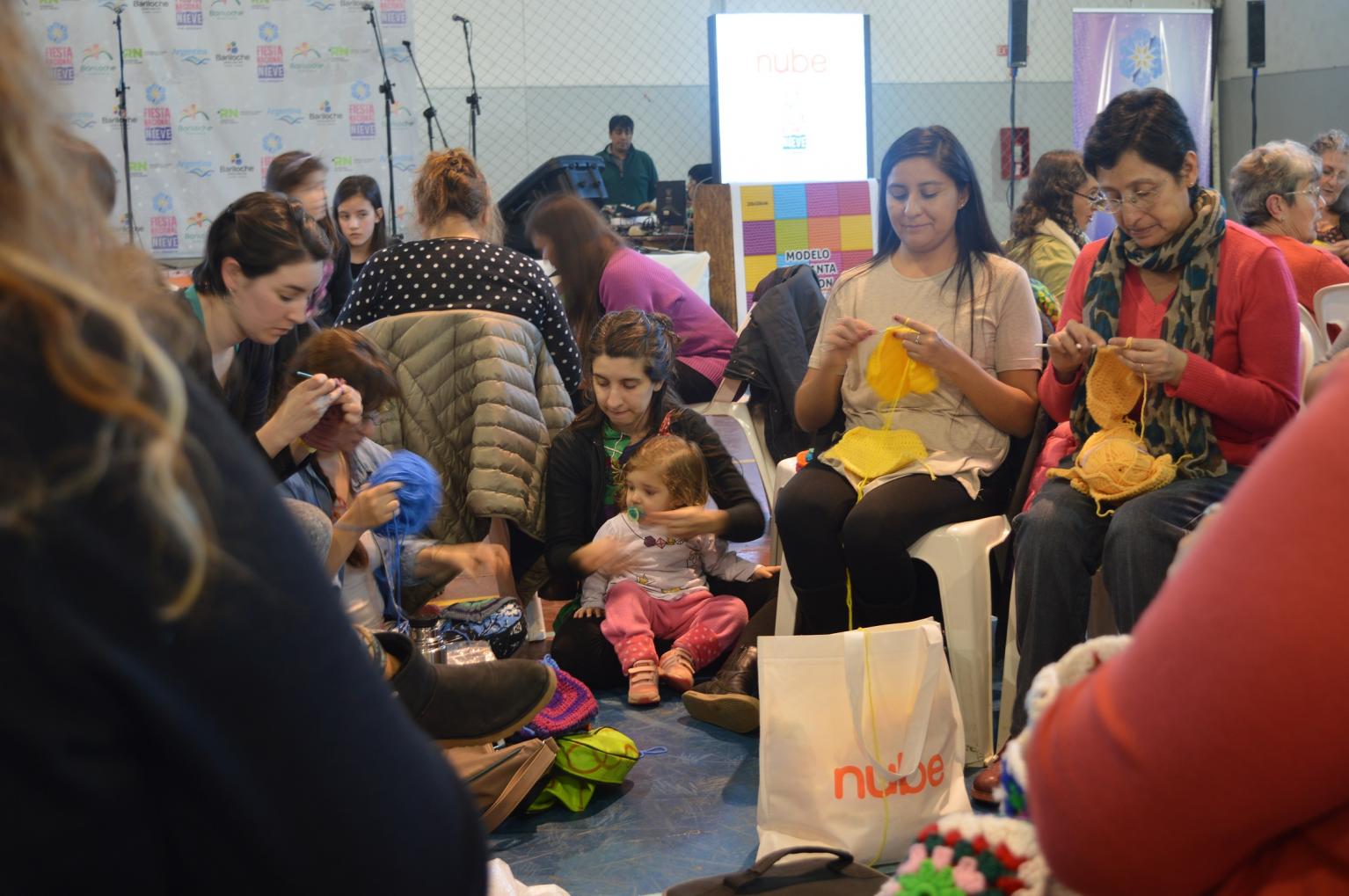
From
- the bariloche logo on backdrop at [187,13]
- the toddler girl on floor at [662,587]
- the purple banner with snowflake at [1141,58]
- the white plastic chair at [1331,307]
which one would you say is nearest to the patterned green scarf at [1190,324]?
the white plastic chair at [1331,307]

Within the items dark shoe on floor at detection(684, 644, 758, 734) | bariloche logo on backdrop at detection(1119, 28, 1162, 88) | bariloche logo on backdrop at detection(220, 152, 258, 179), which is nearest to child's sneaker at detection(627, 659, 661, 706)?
dark shoe on floor at detection(684, 644, 758, 734)

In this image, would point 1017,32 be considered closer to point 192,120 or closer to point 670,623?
point 192,120

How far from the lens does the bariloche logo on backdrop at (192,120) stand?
8383 mm

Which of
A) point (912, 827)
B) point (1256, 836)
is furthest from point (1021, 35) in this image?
point (1256, 836)

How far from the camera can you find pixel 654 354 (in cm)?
324

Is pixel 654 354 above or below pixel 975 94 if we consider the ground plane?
below

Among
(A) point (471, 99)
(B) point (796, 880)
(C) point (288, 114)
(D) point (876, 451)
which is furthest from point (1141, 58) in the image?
(B) point (796, 880)

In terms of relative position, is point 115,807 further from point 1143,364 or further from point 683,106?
point 683,106

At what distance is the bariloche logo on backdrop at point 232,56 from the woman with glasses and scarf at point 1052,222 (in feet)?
19.5

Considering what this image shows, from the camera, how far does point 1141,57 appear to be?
9.17 meters

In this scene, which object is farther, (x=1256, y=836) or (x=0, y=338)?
(x=1256, y=836)

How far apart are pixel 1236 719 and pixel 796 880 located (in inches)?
47.4

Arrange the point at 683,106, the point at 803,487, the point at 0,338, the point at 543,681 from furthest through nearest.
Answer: the point at 683,106 < the point at 803,487 < the point at 543,681 < the point at 0,338

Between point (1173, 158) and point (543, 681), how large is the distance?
1.63 m
